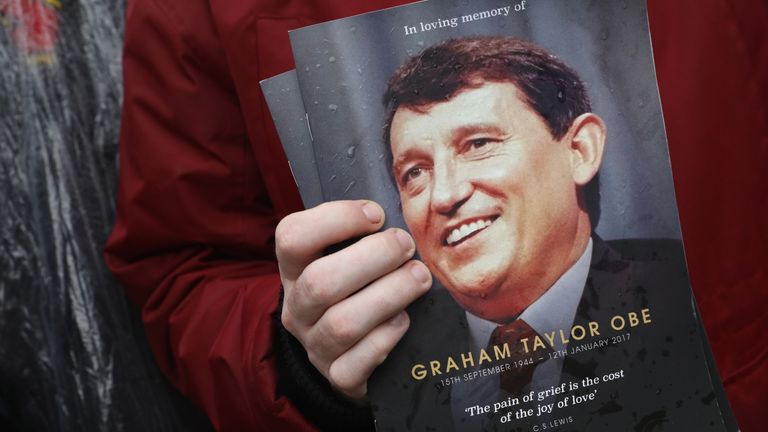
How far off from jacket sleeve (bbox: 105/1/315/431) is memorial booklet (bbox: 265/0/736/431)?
0.29m

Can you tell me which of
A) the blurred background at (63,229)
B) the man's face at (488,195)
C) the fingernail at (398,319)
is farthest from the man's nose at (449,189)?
the blurred background at (63,229)

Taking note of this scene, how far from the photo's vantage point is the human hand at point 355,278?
0.68 m

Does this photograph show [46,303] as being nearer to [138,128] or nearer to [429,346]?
[138,128]

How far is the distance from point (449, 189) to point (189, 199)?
0.46m

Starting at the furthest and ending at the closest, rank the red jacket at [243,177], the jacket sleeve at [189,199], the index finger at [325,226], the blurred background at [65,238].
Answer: the blurred background at [65,238], the jacket sleeve at [189,199], the red jacket at [243,177], the index finger at [325,226]

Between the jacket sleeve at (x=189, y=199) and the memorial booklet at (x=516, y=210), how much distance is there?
0.96 ft

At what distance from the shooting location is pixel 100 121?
1.28 m

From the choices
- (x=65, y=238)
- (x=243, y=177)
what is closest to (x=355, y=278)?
(x=243, y=177)

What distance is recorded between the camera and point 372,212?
2.27ft

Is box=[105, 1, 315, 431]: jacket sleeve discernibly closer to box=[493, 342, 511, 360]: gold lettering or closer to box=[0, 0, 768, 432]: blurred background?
box=[0, 0, 768, 432]: blurred background

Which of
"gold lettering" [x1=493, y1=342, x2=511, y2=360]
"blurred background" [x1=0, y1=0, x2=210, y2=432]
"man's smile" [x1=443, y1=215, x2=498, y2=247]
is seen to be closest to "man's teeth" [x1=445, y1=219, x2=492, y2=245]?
"man's smile" [x1=443, y1=215, x2=498, y2=247]

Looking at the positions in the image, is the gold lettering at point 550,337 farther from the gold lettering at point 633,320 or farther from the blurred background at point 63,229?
the blurred background at point 63,229

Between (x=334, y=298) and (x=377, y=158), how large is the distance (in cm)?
14

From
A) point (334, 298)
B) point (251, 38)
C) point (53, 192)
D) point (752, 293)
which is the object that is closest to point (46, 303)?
point (53, 192)
